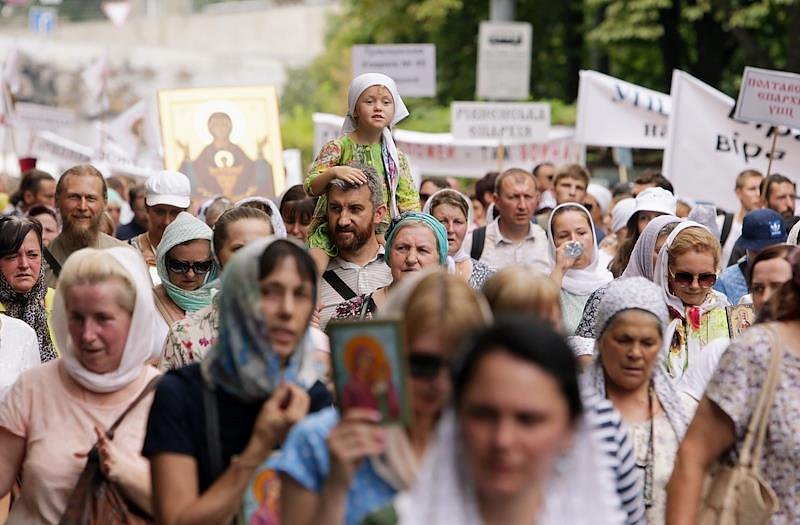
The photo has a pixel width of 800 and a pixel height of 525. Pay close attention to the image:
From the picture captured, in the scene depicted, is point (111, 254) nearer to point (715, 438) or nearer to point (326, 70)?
point (715, 438)

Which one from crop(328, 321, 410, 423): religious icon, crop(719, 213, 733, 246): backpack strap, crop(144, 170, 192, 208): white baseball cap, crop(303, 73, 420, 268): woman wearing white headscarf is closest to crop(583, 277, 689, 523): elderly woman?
crop(328, 321, 410, 423): religious icon

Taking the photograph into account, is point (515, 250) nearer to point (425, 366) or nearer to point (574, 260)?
point (574, 260)

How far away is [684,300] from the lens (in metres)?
7.13

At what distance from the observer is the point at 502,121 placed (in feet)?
55.4

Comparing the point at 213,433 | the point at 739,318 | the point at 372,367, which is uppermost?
the point at 372,367

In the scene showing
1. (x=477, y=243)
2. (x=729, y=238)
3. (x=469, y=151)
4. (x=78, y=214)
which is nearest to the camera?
(x=78, y=214)

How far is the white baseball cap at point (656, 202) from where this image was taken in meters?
9.54

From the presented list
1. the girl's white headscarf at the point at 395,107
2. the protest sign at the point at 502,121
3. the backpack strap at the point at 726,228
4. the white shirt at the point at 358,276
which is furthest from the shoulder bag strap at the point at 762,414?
the protest sign at the point at 502,121

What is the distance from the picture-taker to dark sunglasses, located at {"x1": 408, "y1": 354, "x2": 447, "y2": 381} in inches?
140

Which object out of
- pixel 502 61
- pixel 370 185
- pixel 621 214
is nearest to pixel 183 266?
pixel 370 185

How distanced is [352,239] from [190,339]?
180 centimetres

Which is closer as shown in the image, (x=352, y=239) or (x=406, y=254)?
(x=406, y=254)

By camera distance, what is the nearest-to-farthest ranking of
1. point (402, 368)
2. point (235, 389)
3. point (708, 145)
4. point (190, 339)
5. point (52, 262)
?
point (402, 368) < point (235, 389) < point (190, 339) < point (52, 262) < point (708, 145)

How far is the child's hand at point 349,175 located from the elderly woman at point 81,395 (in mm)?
2566
